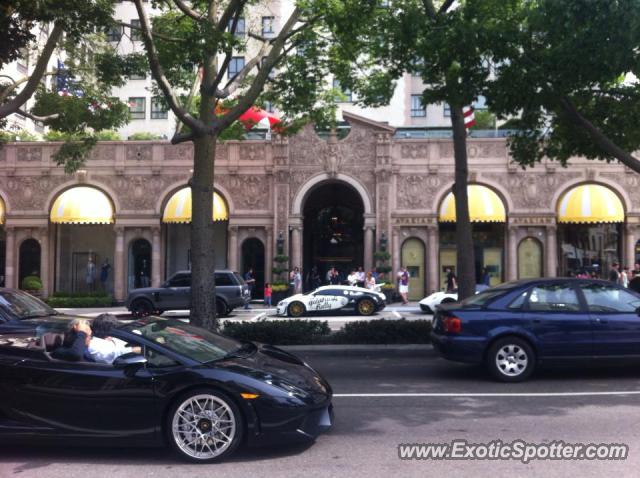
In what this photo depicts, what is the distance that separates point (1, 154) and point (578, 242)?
29.1 metres

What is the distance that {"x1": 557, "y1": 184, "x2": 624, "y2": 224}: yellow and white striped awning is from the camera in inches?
1092

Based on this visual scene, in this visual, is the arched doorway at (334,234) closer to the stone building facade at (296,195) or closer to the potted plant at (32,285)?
the stone building facade at (296,195)

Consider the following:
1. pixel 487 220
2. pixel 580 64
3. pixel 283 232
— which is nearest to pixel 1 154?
pixel 283 232

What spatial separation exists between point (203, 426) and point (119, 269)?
2590 cm

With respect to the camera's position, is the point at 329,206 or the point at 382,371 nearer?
the point at 382,371

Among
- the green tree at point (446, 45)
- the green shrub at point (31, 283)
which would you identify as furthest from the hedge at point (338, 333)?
the green shrub at point (31, 283)

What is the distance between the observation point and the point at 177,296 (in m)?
22.0

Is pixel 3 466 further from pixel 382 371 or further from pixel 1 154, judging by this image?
pixel 1 154

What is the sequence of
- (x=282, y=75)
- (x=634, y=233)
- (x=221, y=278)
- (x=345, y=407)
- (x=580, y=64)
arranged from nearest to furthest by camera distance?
1. (x=345, y=407)
2. (x=580, y=64)
3. (x=282, y=75)
4. (x=221, y=278)
5. (x=634, y=233)

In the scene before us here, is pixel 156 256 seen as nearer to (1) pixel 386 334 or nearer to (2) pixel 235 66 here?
(2) pixel 235 66

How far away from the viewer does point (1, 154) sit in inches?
1168

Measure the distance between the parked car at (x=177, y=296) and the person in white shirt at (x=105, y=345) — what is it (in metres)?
16.4

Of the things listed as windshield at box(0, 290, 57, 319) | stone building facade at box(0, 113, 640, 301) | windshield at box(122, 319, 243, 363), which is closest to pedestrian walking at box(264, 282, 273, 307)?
stone building facade at box(0, 113, 640, 301)

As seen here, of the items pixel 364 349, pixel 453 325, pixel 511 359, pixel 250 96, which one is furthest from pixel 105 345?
pixel 250 96
